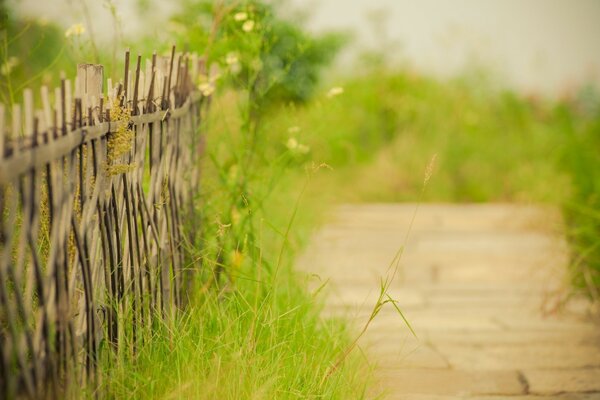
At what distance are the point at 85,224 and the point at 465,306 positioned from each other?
330 centimetres

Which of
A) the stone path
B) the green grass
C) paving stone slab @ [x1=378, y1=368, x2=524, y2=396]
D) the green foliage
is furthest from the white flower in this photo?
the green grass

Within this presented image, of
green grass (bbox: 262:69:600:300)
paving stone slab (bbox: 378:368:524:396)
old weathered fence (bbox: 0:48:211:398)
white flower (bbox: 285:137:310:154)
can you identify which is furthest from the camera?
green grass (bbox: 262:69:600:300)

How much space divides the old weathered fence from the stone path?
0.92 meters

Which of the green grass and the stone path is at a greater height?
the green grass

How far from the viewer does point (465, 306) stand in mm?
4906

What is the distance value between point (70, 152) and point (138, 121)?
58 cm

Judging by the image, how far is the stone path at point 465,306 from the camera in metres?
3.37

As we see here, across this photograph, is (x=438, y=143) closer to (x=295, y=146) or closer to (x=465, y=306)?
(x=465, y=306)

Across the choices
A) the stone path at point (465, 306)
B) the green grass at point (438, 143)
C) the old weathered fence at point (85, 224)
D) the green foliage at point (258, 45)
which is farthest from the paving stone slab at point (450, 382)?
the green grass at point (438, 143)

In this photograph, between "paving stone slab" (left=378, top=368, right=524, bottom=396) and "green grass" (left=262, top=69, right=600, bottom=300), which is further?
"green grass" (left=262, top=69, right=600, bottom=300)

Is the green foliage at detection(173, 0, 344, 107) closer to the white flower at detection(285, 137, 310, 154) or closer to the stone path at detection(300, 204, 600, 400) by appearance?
the white flower at detection(285, 137, 310, 154)

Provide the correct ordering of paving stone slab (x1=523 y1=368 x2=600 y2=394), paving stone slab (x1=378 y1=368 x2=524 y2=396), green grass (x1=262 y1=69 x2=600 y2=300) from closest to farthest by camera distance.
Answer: paving stone slab (x1=378 y1=368 x2=524 y2=396)
paving stone slab (x1=523 y1=368 x2=600 y2=394)
green grass (x1=262 y1=69 x2=600 y2=300)

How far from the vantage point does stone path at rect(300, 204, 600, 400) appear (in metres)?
3.37

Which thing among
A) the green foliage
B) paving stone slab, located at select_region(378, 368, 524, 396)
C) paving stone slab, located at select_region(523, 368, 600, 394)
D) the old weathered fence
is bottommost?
paving stone slab, located at select_region(523, 368, 600, 394)
